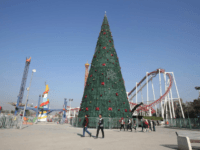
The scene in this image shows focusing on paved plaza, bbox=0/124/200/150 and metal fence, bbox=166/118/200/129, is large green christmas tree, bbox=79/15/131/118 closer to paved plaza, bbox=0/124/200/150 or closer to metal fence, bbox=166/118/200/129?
metal fence, bbox=166/118/200/129

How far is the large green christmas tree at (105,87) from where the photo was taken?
17953mm

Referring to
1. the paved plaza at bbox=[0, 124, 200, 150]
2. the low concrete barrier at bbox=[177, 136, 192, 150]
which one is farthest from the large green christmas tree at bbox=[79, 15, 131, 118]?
the low concrete barrier at bbox=[177, 136, 192, 150]

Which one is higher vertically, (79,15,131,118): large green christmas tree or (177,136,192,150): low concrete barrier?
(79,15,131,118): large green christmas tree

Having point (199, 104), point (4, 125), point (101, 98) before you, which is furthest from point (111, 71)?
point (199, 104)

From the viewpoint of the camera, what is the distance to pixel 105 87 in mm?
18906

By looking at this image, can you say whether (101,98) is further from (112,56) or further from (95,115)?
(112,56)

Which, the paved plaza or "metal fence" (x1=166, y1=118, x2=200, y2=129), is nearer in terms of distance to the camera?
the paved plaza

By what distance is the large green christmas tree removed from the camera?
58.9 feet

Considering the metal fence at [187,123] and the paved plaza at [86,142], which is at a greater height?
the metal fence at [187,123]

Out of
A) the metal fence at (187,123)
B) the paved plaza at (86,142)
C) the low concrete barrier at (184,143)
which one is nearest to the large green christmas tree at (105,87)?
the metal fence at (187,123)

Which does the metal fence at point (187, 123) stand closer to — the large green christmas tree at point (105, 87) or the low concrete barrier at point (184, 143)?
the large green christmas tree at point (105, 87)

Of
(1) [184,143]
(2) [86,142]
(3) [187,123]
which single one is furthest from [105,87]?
(1) [184,143]

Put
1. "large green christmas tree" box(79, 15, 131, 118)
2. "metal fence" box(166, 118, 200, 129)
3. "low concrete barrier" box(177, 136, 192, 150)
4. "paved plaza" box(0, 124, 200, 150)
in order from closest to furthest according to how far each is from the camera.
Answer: "low concrete barrier" box(177, 136, 192, 150) < "paved plaza" box(0, 124, 200, 150) < "metal fence" box(166, 118, 200, 129) < "large green christmas tree" box(79, 15, 131, 118)

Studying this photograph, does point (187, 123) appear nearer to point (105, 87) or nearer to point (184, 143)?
point (105, 87)
